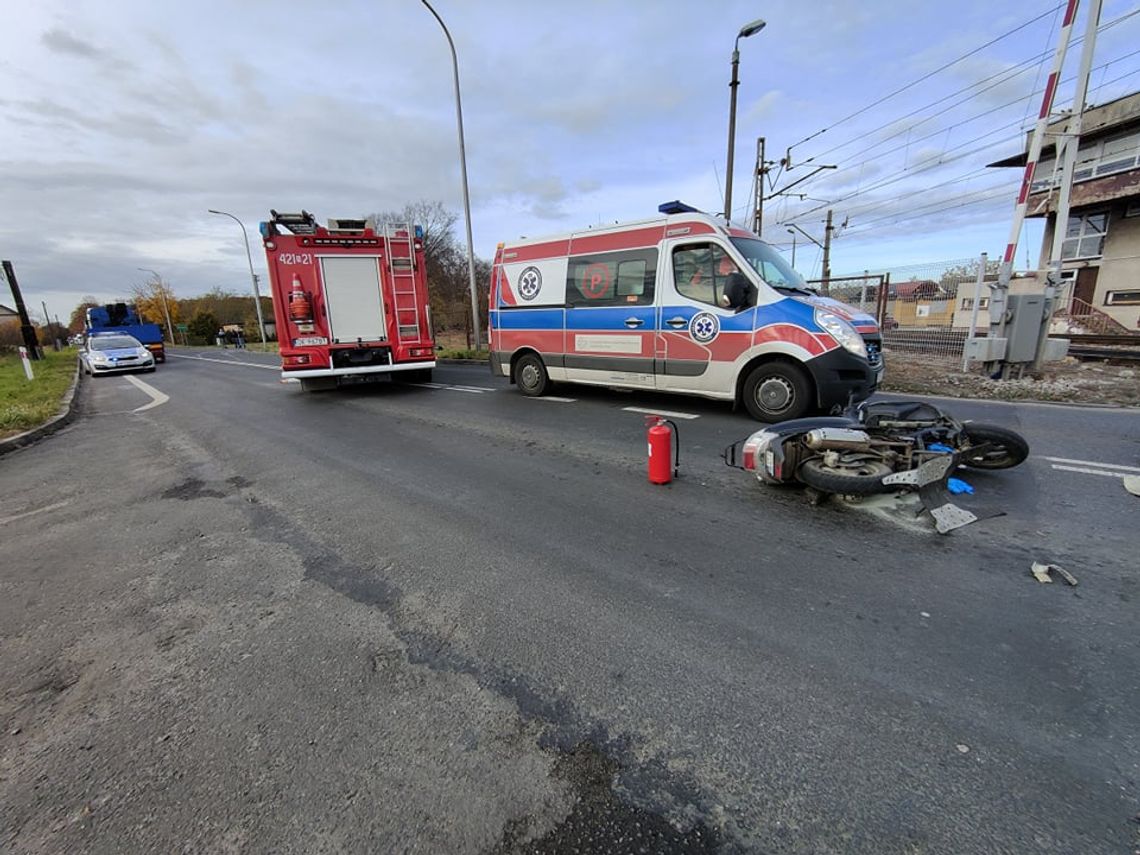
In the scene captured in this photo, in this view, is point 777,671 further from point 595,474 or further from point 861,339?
point 861,339

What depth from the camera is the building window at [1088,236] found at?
71.7 ft

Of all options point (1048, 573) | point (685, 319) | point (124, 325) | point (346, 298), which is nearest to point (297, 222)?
point (346, 298)

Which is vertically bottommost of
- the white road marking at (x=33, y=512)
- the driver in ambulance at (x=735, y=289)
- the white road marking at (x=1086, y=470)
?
the white road marking at (x=33, y=512)

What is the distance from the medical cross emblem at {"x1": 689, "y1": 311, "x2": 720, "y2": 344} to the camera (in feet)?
21.8

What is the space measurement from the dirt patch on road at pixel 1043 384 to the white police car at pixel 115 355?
24420 mm

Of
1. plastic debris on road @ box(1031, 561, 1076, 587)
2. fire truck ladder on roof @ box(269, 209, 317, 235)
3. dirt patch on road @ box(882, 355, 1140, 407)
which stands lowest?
plastic debris on road @ box(1031, 561, 1076, 587)

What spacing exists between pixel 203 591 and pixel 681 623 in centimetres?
283

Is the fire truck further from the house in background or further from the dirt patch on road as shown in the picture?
the house in background

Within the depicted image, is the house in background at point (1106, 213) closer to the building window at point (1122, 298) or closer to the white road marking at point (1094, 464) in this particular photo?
the building window at point (1122, 298)

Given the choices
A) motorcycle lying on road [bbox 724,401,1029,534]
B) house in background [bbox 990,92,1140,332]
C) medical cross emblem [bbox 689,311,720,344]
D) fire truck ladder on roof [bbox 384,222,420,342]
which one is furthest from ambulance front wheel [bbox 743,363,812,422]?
house in background [bbox 990,92,1140,332]

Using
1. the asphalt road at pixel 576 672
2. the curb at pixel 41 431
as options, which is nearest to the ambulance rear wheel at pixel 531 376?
the asphalt road at pixel 576 672

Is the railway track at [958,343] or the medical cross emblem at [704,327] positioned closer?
the medical cross emblem at [704,327]

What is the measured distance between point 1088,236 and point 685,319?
27557 millimetres

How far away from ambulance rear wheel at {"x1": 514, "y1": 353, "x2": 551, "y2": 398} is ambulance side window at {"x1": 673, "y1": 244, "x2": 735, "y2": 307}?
3.00 metres
